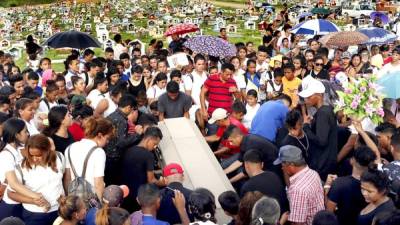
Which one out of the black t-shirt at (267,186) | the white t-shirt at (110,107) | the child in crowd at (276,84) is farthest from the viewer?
the child in crowd at (276,84)

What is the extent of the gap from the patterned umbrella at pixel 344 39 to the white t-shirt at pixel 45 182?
807 cm

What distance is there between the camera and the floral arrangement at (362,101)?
19.2 ft

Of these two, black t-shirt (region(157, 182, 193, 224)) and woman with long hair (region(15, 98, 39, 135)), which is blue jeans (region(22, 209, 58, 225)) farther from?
woman with long hair (region(15, 98, 39, 135))

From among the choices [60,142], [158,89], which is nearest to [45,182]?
[60,142]

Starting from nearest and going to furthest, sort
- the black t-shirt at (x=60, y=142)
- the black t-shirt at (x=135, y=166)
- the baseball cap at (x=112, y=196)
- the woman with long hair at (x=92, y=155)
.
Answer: the baseball cap at (x=112, y=196) < the woman with long hair at (x=92, y=155) < the black t-shirt at (x=135, y=166) < the black t-shirt at (x=60, y=142)

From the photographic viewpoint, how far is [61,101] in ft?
26.3

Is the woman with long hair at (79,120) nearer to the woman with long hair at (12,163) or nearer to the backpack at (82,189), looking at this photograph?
the woman with long hair at (12,163)

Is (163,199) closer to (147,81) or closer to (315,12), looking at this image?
(147,81)

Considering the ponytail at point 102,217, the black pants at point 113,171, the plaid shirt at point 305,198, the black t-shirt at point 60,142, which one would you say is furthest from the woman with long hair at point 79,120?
the plaid shirt at point 305,198

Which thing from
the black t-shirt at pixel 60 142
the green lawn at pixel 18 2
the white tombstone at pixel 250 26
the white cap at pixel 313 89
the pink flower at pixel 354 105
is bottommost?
the green lawn at pixel 18 2

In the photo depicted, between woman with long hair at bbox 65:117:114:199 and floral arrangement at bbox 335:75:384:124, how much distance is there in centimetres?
258

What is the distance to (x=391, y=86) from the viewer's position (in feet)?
22.3

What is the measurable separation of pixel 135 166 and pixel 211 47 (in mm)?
5205

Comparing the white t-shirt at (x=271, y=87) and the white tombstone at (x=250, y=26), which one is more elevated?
the white t-shirt at (x=271, y=87)
